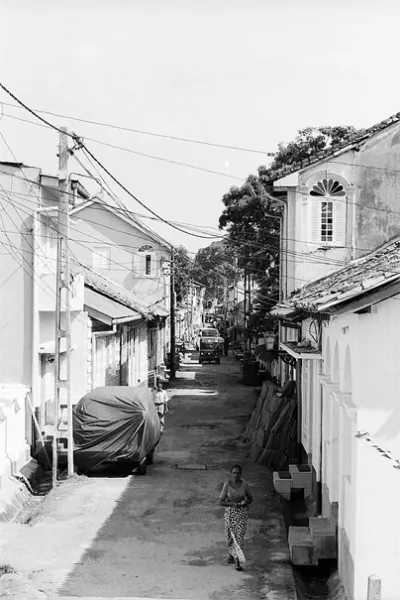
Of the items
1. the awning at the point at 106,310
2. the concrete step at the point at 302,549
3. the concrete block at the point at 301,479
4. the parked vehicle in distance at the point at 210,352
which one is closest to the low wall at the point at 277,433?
the concrete block at the point at 301,479

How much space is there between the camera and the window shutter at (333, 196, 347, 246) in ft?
63.6

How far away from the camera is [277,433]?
63.1 feet

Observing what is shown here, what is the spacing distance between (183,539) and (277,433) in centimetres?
692

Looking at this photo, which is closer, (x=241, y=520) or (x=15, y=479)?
(x=241, y=520)

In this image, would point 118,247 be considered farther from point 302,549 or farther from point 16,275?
point 302,549

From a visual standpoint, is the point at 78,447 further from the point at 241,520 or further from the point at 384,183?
the point at 384,183

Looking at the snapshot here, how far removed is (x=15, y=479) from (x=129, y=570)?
619cm

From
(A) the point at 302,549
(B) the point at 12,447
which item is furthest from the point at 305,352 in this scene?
(B) the point at 12,447

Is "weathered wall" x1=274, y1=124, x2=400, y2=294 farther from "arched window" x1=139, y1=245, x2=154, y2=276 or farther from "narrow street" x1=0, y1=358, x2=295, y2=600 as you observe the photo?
"arched window" x1=139, y1=245, x2=154, y2=276

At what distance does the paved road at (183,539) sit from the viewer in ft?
34.0

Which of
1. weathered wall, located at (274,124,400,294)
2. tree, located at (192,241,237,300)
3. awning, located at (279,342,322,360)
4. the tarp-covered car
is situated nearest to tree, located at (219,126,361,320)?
weathered wall, located at (274,124,400,294)

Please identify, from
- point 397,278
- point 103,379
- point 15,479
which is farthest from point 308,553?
point 103,379

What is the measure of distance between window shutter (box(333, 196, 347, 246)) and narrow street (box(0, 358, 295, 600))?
589cm

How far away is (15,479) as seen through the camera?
650 inches
